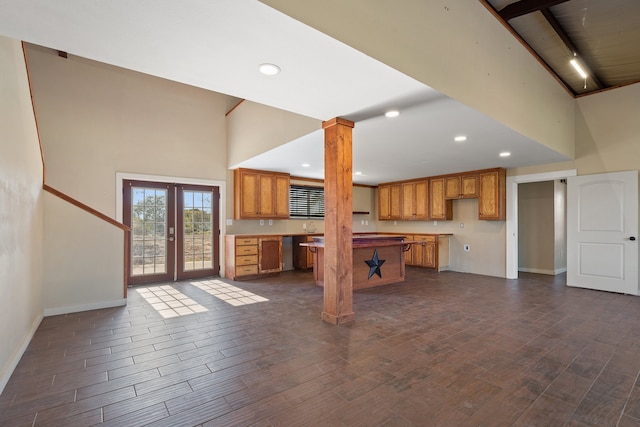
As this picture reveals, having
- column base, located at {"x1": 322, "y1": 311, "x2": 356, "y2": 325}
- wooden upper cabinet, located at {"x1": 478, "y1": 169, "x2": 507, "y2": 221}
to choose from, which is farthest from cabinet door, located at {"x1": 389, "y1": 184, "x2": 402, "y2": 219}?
column base, located at {"x1": 322, "y1": 311, "x2": 356, "y2": 325}

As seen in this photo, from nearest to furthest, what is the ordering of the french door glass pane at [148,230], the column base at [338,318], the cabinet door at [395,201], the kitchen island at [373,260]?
the column base at [338,318] < the kitchen island at [373,260] < the french door glass pane at [148,230] < the cabinet door at [395,201]

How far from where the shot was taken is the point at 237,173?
265 inches

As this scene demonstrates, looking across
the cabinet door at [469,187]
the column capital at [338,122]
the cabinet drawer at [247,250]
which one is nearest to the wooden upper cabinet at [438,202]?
the cabinet door at [469,187]

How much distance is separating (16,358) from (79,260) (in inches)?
70.6

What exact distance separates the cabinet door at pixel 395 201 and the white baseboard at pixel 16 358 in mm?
7579

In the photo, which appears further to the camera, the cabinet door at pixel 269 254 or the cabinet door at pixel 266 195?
the cabinet door at pixel 266 195

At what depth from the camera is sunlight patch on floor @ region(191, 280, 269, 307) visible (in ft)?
15.0

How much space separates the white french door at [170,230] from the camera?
5828mm

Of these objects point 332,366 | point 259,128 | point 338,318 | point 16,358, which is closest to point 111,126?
point 259,128

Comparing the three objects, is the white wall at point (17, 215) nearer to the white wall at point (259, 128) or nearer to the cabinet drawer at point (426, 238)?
the white wall at point (259, 128)

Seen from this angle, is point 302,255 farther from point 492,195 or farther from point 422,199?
point 492,195

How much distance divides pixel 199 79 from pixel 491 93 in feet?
10.3

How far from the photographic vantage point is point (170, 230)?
6.14 m

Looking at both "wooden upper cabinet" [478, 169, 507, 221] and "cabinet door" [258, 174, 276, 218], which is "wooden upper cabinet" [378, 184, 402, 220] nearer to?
"wooden upper cabinet" [478, 169, 507, 221]
